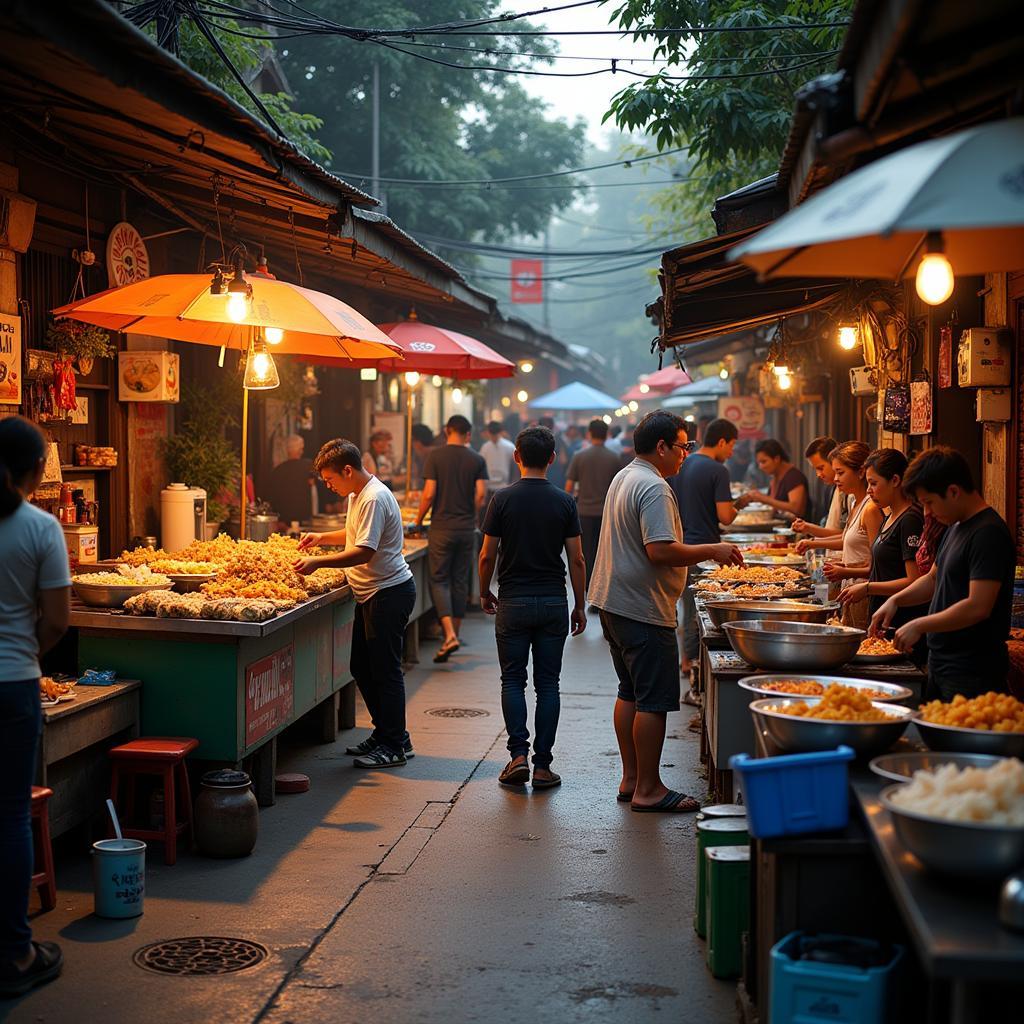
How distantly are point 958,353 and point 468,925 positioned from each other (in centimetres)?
482

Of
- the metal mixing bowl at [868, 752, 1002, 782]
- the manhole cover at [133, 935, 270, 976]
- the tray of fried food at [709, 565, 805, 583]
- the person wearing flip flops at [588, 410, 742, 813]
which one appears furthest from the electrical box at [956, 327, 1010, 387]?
the manhole cover at [133, 935, 270, 976]

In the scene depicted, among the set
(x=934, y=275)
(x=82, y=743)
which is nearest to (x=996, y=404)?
(x=934, y=275)

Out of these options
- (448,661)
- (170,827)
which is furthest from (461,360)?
(170,827)

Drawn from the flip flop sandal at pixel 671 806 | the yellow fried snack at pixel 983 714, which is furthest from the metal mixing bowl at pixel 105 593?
the yellow fried snack at pixel 983 714

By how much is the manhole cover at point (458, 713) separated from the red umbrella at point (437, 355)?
4.33 meters

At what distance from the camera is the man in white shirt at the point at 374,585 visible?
8664mm

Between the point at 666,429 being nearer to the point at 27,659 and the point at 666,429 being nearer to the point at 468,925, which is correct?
the point at 468,925

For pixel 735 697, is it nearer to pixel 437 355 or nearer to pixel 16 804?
pixel 16 804

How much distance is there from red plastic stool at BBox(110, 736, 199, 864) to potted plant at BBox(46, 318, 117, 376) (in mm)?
3009

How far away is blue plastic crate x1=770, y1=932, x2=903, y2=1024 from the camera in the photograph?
12.5 feet

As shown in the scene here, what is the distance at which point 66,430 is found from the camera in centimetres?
913

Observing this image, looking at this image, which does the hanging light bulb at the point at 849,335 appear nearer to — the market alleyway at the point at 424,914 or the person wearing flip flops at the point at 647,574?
the person wearing flip flops at the point at 647,574

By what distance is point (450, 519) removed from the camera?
14078mm

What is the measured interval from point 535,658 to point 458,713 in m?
2.67
